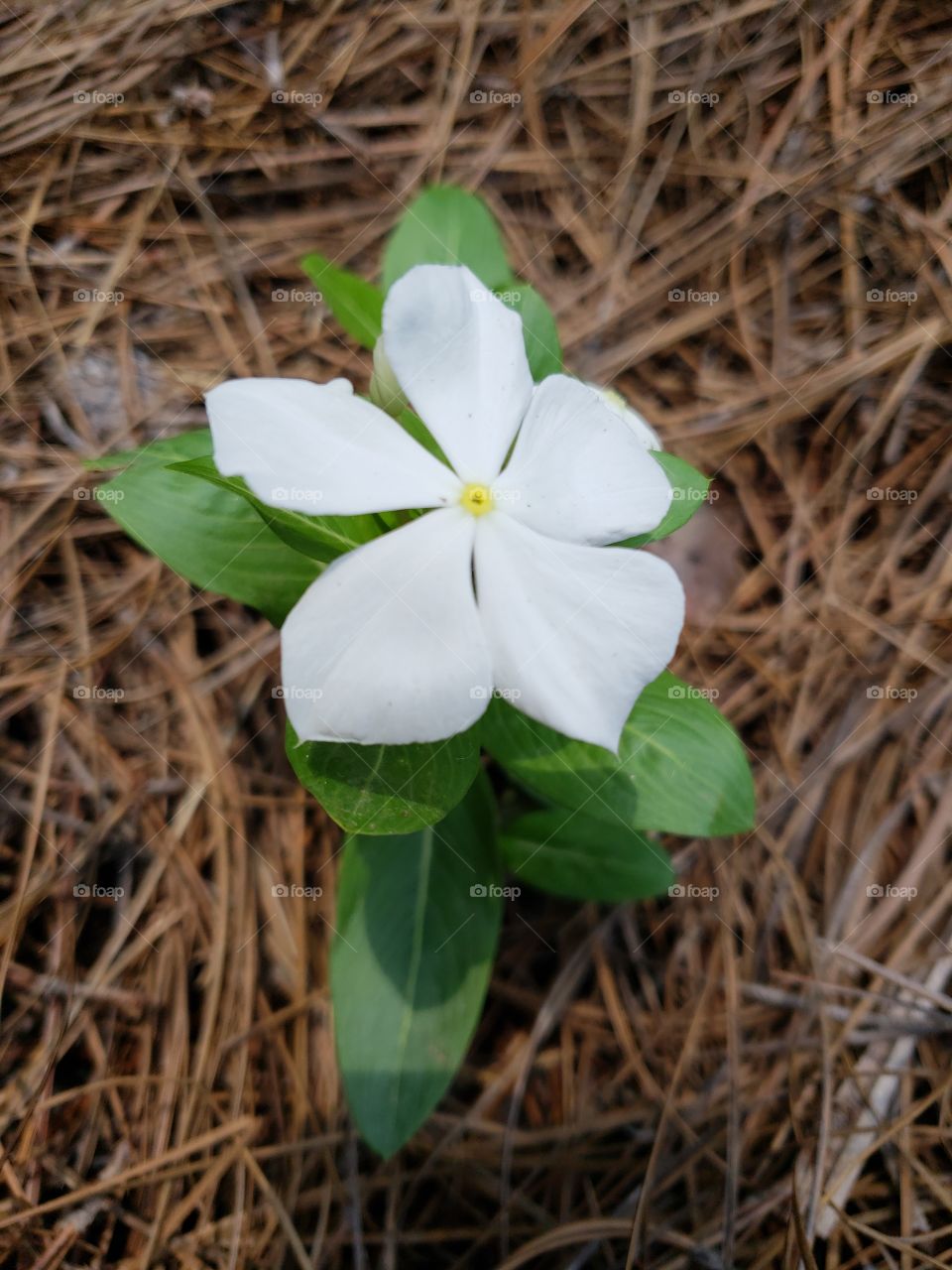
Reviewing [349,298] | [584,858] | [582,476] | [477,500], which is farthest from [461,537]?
[584,858]

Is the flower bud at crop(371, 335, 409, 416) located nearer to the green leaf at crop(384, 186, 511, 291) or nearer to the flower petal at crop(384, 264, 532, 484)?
the flower petal at crop(384, 264, 532, 484)

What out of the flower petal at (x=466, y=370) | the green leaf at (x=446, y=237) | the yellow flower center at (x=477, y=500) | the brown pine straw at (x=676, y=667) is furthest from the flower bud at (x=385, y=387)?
the brown pine straw at (x=676, y=667)

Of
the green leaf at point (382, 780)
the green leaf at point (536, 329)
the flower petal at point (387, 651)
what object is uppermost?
the green leaf at point (536, 329)

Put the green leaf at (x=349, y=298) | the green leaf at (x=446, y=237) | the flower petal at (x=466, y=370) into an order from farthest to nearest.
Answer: the green leaf at (x=446, y=237)
the green leaf at (x=349, y=298)
the flower petal at (x=466, y=370)

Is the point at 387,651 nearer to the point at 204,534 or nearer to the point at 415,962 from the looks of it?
the point at 204,534

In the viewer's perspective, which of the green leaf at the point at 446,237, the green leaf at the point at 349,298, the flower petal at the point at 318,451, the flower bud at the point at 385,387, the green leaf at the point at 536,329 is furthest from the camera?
the green leaf at the point at 446,237

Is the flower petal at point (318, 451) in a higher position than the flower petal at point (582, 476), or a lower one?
higher

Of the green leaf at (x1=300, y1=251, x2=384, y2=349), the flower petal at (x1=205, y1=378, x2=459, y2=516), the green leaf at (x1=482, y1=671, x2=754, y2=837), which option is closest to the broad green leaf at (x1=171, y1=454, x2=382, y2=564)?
the flower petal at (x1=205, y1=378, x2=459, y2=516)

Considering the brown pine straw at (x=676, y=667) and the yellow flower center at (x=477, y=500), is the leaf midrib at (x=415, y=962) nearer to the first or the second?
the brown pine straw at (x=676, y=667)
